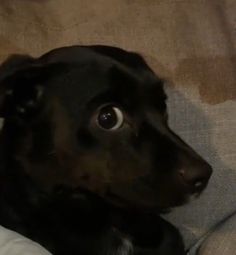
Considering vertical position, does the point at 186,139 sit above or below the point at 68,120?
below

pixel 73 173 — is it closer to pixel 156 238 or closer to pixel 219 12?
pixel 156 238

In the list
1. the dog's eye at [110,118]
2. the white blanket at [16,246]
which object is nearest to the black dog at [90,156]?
the dog's eye at [110,118]

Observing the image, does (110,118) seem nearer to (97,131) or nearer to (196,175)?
(97,131)

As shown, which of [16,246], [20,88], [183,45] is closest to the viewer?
[16,246]

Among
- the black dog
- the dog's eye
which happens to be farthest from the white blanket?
the dog's eye

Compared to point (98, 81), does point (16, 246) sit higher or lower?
lower

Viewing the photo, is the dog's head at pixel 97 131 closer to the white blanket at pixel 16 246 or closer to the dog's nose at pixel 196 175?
the dog's nose at pixel 196 175

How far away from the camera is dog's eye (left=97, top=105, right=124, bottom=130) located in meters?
1.39

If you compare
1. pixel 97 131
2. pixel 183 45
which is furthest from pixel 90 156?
pixel 183 45

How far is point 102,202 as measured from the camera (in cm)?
151

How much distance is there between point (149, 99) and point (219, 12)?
423 millimetres

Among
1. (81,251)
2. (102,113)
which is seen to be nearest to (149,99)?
(102,113)

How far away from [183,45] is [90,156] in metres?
0.48

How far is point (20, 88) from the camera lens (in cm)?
146
